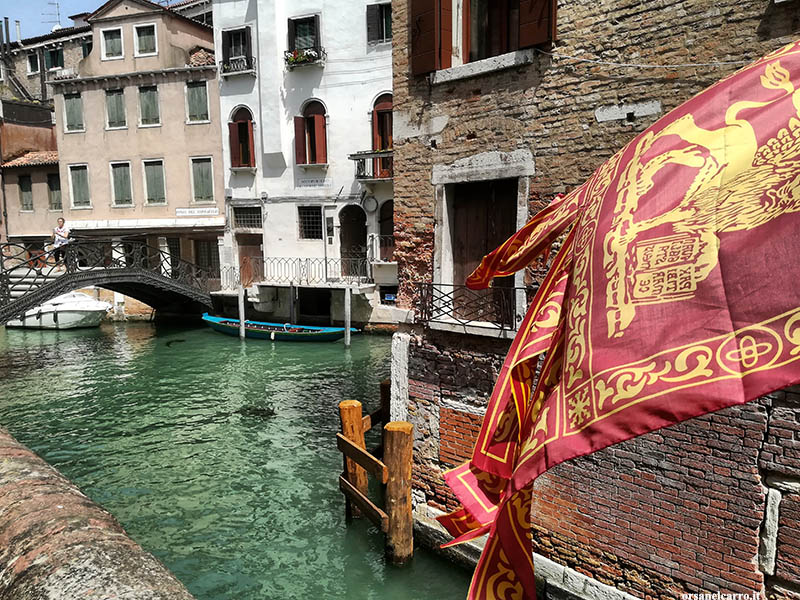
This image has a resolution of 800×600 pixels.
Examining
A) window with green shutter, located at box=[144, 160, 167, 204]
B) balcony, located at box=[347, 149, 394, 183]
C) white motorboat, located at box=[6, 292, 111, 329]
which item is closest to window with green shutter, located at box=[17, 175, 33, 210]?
white motorboat, located at box=[6, 292, 111, 329]

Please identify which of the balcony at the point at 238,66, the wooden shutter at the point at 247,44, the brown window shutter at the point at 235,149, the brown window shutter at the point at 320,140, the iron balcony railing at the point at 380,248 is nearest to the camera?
the iron balcony railing at the point at 380,248

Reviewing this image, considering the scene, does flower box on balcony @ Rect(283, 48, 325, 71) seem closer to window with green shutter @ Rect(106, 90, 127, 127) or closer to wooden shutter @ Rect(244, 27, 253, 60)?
wooden shutter @ Rect(244, 27, 253, 60)

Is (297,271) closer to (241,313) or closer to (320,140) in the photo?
(241,313)

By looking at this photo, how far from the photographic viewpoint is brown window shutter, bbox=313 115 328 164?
1884cm

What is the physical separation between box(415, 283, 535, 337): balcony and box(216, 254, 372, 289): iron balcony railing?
40.7 feet

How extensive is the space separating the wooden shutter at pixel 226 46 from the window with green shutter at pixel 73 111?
22.1 ft

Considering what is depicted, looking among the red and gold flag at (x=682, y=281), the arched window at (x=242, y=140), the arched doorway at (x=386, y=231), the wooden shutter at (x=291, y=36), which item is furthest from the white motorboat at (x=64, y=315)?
the red and gold flag at (x=682, y=281)

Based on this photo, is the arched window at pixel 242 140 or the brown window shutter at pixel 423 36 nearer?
the brown window shutter at pixel 423 36

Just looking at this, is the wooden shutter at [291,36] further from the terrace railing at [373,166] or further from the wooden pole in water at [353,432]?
the wooden pole in water at [353,432]

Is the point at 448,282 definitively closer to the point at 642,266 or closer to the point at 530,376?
the point at 530,376

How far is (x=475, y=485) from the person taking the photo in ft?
8.96

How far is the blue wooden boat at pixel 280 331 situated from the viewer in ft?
58.9

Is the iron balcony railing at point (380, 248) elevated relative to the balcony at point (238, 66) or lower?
lower

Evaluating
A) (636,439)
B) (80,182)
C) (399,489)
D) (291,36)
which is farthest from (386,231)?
(636,439)
